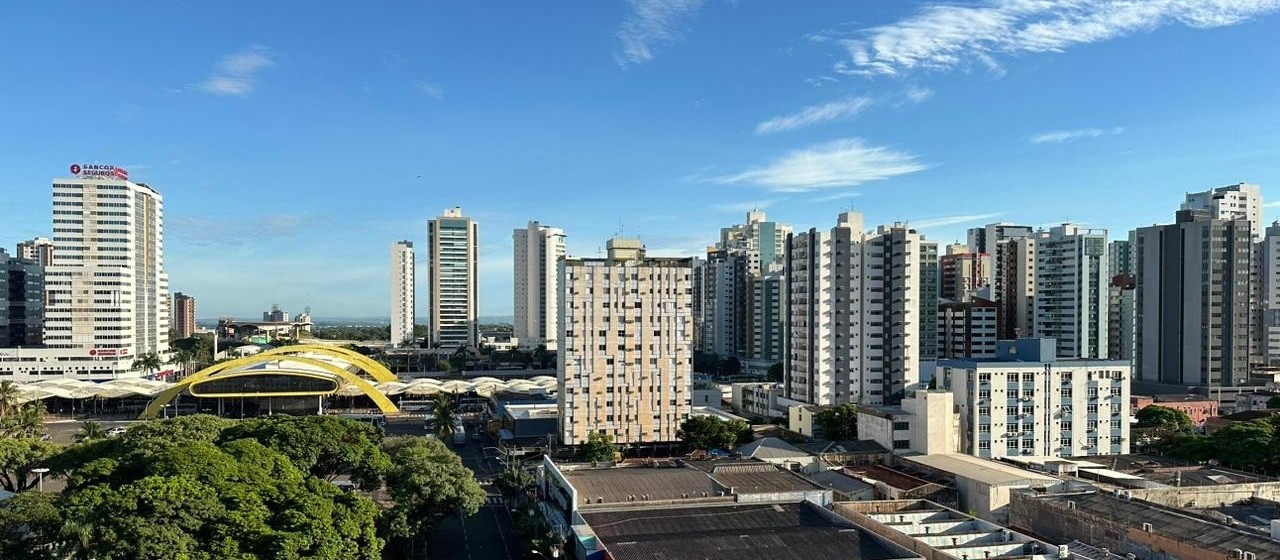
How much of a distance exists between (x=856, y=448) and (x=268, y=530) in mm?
37308

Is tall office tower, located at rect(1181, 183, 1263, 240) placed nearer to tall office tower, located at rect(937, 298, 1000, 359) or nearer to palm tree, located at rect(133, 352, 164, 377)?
tall office tower, located at rect(937, 298, 1000, 359)

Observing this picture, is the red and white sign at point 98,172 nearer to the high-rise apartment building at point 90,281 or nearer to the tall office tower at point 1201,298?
the high-rise apartment building at point 90,281

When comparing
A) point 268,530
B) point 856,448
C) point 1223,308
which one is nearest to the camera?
point 268,530

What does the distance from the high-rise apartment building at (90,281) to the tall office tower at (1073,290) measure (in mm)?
124313

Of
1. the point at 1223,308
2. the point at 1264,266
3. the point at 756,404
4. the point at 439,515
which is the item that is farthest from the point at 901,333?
the point at 1264,266

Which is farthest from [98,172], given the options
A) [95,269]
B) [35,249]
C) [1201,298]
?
[1201,298]

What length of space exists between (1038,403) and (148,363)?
360 feet

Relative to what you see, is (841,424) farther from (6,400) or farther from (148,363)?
(148,363)

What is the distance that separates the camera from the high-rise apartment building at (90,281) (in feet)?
367

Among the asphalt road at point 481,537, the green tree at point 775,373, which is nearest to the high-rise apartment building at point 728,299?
the green tree at point 775,373

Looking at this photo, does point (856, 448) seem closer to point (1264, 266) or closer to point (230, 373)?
point (230, 373)

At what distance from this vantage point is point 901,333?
81.1 metres

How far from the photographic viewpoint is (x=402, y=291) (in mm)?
191750

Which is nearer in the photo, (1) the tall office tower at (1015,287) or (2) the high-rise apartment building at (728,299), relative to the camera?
(1) the tall office tower at (1015,287)
